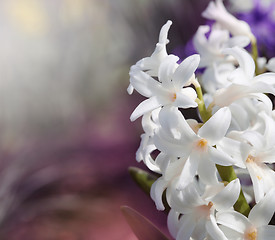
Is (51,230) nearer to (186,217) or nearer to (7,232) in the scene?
(7,232)

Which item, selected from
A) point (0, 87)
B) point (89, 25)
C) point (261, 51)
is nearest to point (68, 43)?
point (89, 25)

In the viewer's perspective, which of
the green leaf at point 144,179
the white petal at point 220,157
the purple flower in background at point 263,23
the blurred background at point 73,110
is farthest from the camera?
the blurred background at point 73,110

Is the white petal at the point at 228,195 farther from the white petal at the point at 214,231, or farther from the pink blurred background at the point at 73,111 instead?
the pink blurred background at the point at 73,111

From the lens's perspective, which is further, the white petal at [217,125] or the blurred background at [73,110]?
the blurred background at [73,110]

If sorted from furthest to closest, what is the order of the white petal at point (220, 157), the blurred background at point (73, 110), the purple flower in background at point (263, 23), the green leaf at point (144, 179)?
the blurred background at point (73, 110)
the purple flower in background at point (263, 23)
the green leaf at point (144, 179)
the white petal at point (220, 157)

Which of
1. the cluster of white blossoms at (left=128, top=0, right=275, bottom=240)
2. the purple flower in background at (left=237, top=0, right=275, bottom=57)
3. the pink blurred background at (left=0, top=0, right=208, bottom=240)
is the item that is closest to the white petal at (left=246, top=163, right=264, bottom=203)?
the cluster of white blossoms at (left=128, top=0, right=275, bottom=240)

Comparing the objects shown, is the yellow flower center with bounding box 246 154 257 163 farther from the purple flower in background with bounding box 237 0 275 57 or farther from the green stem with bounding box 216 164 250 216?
the purple flower in background with bounding box 237 0 275 57

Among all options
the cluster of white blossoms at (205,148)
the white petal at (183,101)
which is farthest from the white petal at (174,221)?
the white petal at (183,101)

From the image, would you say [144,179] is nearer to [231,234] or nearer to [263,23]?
[231,234]
